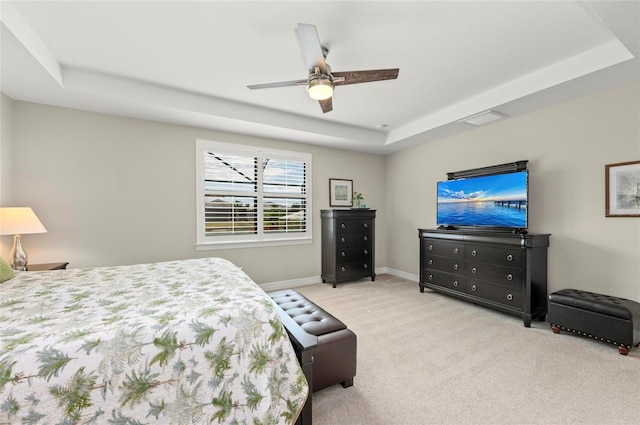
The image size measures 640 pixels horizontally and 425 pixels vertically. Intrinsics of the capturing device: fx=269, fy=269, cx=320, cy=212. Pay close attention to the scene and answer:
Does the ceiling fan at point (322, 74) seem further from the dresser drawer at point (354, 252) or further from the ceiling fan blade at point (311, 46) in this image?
the dresser drawer at point (354, 252)

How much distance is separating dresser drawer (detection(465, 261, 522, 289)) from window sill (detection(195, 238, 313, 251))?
2.55 metres

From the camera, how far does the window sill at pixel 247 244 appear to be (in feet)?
13.1

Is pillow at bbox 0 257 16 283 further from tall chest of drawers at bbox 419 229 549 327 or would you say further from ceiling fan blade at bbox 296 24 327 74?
tall chest of drawers at bbox 419 229 549 327

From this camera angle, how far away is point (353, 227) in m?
4.79

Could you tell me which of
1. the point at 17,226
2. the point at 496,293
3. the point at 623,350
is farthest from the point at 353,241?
the point at 17,226

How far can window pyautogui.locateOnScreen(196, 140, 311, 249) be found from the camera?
4.06m

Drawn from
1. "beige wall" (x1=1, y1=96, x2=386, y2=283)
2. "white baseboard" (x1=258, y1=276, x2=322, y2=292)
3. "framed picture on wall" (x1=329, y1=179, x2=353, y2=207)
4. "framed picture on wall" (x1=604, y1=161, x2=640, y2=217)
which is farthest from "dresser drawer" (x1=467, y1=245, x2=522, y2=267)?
"beige wall" (x1=1, y1=96, x2=386, y2=283)

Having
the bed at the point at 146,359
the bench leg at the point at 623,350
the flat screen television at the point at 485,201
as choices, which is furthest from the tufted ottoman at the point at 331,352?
the flat screen television at the point at 485,201

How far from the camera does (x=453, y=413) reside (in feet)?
5.58

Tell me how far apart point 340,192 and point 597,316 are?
3.71m

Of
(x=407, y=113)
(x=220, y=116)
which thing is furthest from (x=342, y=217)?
(x=220, y=116)

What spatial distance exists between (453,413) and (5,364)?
2.24 metres

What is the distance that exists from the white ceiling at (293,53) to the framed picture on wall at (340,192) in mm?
1624

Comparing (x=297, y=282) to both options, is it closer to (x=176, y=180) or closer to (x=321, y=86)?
(x=176, y=180)
